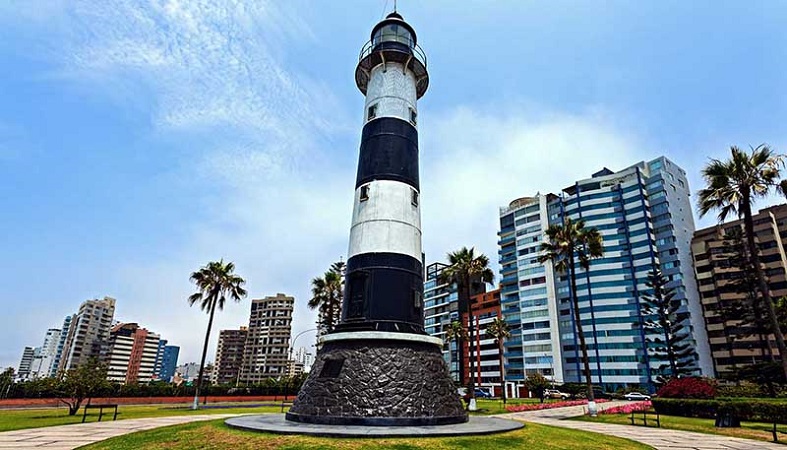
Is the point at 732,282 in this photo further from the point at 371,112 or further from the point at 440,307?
the point at 371,112

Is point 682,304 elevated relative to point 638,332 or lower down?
elevated

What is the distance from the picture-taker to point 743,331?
5881 cm

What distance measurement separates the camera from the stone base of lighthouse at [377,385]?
12266 mm

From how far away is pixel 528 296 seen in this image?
291ft

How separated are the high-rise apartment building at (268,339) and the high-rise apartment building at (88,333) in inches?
2082

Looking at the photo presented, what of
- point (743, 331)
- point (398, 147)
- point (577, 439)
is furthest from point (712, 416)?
point (743, 331)

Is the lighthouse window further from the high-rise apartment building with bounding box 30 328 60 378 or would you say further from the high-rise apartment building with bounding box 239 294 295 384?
the high-rise apartment building with bounding box 30 328 60 378

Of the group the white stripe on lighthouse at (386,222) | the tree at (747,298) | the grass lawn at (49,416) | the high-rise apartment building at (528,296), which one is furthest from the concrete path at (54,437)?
the high-rise apartment building at (528,296)

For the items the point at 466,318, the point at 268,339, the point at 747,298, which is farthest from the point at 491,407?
the point at 268,339

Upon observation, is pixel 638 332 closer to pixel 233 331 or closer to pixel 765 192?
pixel 765 192

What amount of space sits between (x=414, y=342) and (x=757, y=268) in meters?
16.4

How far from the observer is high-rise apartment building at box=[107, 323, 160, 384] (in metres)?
136

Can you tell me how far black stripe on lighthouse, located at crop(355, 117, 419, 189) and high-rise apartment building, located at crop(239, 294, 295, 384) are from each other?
4185 inches

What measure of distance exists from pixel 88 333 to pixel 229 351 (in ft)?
143
